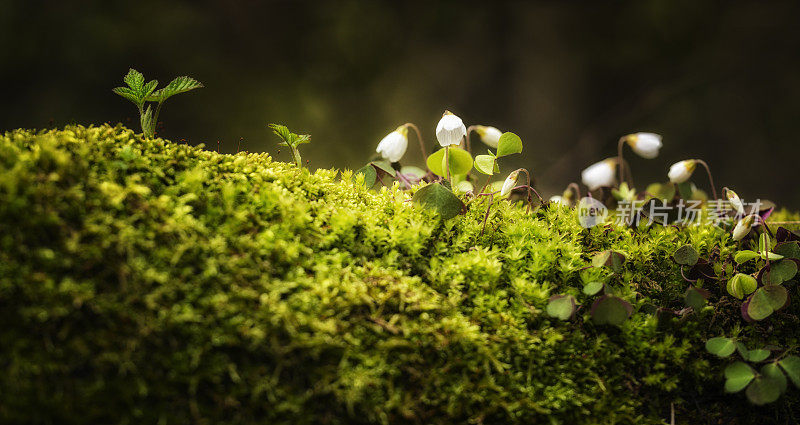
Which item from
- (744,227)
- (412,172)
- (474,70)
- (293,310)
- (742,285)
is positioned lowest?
(293,310)

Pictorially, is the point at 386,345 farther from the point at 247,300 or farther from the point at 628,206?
the point at 628,206

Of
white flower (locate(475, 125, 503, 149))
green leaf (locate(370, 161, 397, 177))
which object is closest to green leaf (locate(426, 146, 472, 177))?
green leaf (locate(370, 161, 397, 177))

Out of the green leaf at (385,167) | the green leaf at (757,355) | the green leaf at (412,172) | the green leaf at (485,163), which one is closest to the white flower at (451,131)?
the green leaf at (485,163)

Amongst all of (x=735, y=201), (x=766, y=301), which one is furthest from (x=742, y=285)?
(x=735, y=201)

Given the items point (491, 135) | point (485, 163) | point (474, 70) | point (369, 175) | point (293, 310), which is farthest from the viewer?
point (474, 70)

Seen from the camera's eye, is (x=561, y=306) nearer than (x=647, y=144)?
Yes

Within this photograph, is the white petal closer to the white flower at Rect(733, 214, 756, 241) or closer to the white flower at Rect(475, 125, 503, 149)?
the white flower at Rect(733, 214, 756, 241)

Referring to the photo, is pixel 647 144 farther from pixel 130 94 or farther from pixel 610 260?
pixel 130 94
